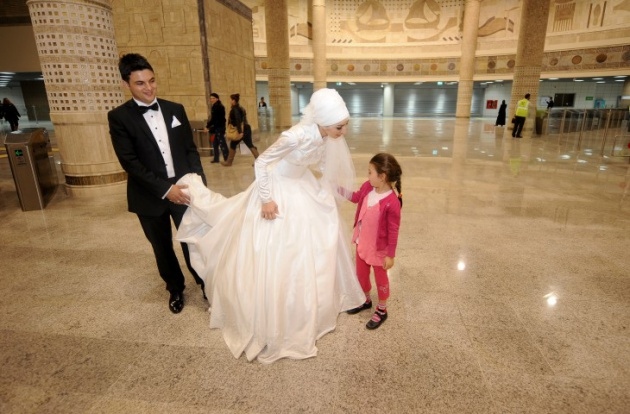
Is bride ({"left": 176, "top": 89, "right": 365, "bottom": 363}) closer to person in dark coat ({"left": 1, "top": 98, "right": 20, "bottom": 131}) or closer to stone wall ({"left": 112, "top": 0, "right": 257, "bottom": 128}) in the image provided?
stone wall ({"left": 112, "top": 0, "right": 257, "bottom": 128})

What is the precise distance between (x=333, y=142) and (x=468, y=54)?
23.6 meters

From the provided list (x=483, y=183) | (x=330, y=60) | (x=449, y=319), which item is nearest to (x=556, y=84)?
(x=330, y=60)

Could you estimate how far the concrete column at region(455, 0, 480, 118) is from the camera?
21844mm

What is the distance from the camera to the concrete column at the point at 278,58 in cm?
1769

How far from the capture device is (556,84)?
85.4ft

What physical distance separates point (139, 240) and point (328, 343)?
2867mm

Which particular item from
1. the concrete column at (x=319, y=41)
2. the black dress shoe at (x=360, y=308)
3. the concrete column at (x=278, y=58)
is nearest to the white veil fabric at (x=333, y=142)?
the black dress shoe at (x=360, y=308)

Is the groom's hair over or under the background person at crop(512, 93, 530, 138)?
over

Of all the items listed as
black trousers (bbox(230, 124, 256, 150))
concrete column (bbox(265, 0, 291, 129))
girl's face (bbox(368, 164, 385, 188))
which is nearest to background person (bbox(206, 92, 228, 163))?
black trousers (bbox(230, 124, 256, 150))

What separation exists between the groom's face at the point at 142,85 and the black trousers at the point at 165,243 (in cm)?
79

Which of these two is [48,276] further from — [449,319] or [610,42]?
[610,42]

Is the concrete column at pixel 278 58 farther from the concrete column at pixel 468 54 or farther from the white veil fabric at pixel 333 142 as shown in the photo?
the white veil fabric at pixel 333 142

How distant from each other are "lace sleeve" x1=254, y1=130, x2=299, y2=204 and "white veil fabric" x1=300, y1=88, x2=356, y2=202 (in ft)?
0.58

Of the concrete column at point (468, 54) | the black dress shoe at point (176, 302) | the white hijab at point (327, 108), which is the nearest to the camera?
the white hijab at point (327, 108)
